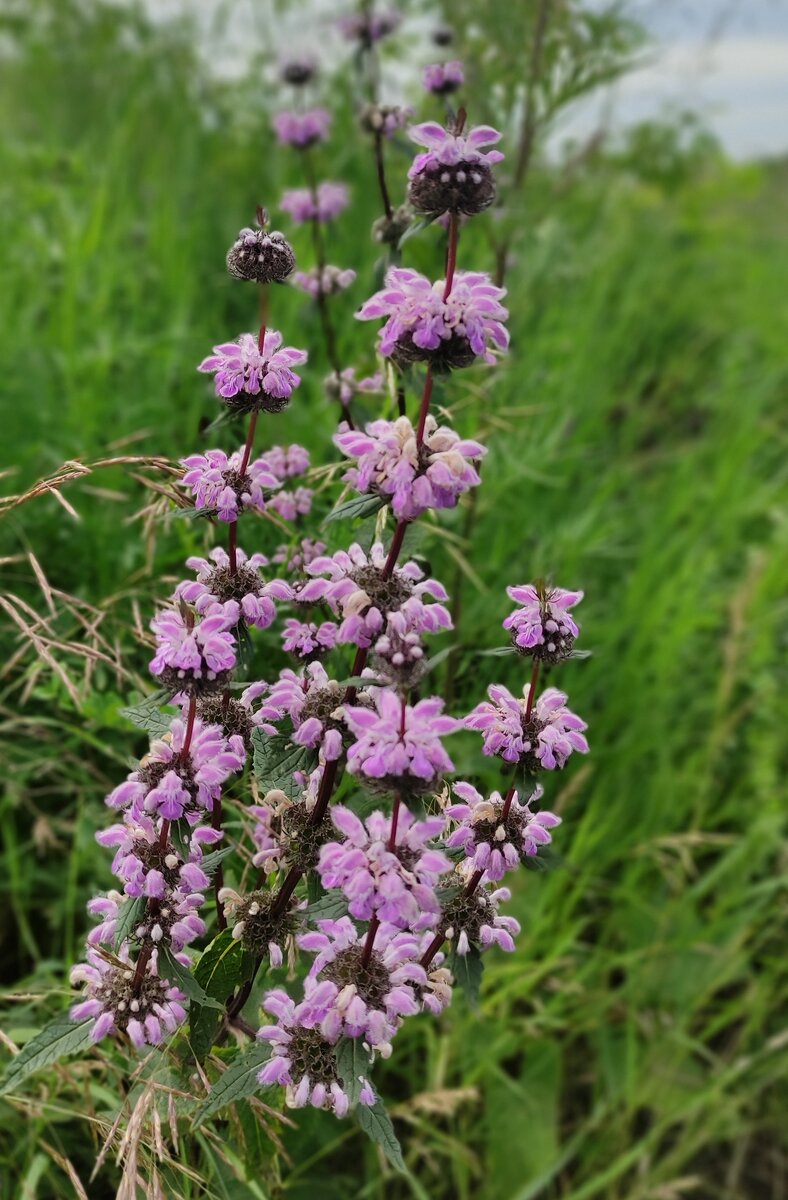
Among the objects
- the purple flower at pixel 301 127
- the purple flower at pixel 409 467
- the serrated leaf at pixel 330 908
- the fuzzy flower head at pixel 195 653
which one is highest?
the purple flower at pixel 301 127

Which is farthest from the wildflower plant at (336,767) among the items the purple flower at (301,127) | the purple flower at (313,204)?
the purple flower at (301,127)

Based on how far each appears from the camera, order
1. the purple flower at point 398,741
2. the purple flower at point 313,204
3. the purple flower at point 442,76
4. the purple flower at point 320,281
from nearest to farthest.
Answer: the purple flower at point 398,741 → the purple flower at point 442,76 → the purple flower at point 320,281 → the purple flower at point 313,204

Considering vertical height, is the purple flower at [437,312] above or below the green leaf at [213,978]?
above

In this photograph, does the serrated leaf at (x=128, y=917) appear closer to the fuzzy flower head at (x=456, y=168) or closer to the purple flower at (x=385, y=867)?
the purple flower at (x=385, y=867)

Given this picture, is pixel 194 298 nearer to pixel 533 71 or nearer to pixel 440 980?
pixel 533 71

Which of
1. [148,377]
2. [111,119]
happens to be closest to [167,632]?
[148,377]

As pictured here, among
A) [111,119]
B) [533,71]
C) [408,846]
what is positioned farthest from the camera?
[111,119]

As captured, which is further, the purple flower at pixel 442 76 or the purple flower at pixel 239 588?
the purple flower at pixel 442 76

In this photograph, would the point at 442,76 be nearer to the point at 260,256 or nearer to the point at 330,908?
the point at 260,256

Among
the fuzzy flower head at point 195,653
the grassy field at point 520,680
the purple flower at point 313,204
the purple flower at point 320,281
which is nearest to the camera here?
the fuzzy flower head at point 195,653
